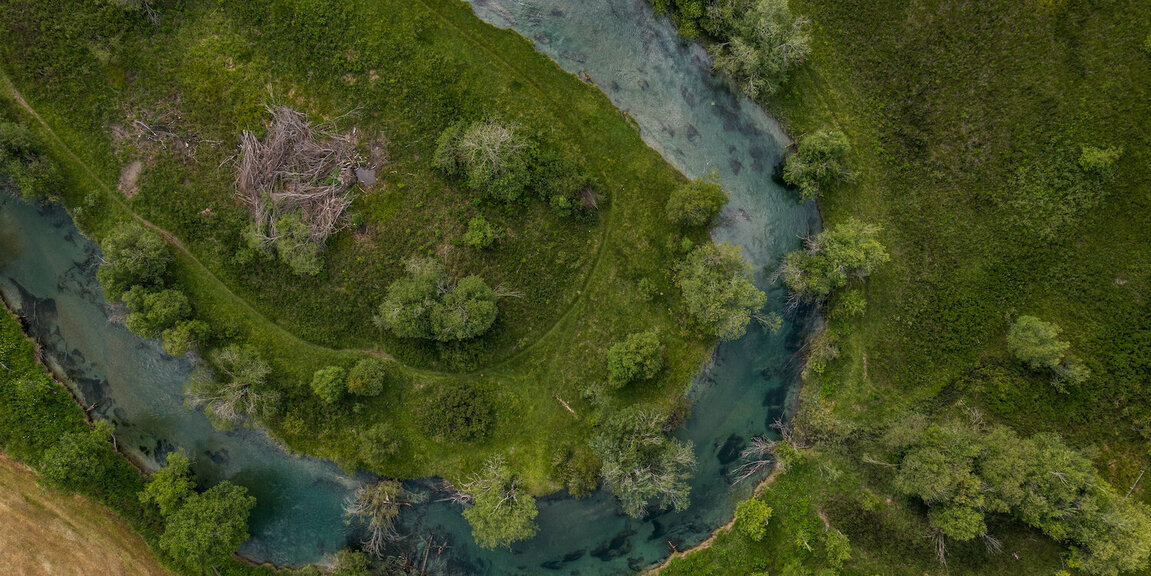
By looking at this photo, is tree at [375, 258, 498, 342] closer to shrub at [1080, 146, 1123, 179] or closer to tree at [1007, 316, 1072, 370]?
tree at [1007, 316, 1072, 370]

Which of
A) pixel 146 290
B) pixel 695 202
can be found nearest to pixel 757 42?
pixel 695 202

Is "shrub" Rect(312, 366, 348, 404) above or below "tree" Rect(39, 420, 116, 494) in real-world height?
above

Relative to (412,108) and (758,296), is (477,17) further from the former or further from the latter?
(758,296)

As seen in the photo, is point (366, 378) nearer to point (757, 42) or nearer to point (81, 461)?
point (81, 461)

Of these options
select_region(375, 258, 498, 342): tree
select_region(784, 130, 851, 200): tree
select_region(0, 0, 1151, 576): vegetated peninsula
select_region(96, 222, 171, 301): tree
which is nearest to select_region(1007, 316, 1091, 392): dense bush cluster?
select_region(0, 0, 1151, 576): vegetated peninsula

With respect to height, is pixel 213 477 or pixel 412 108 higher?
pixel 412 108

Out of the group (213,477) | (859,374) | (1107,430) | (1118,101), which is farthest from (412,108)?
(1107,430)

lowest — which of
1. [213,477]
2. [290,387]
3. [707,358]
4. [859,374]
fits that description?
[213,477]
